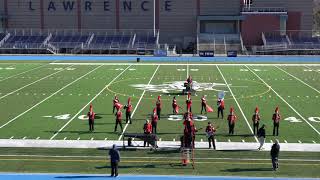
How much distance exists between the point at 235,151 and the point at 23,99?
1394cm

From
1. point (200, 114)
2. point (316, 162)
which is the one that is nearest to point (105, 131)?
point (200, 114)

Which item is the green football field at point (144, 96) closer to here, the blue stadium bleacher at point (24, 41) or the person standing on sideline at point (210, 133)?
the person standing on sideline at point (210, 133)

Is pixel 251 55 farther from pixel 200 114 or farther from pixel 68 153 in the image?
pixel 68 153

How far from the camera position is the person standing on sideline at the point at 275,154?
49.3 feet

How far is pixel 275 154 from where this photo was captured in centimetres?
1508

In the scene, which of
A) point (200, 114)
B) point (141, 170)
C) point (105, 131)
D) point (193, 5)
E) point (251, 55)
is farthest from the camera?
point (193, 5)

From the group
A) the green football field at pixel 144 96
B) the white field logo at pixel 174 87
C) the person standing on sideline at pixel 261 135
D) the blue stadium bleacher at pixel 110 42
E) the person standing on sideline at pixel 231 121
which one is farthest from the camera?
the blue stadium bleacher at pixel 110 42

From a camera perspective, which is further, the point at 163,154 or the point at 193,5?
the point at 193,5

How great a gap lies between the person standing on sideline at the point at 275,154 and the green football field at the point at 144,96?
348 cm

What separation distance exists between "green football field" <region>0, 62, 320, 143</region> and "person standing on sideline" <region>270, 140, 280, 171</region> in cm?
348

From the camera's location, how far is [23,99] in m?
27.7

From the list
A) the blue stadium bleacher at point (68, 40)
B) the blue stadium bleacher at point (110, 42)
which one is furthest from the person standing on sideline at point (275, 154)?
the blue stadium bleacher at point (68, 40)

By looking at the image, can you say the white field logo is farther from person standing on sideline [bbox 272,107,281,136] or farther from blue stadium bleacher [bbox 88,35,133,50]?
blue stadium bleacher [bbox 88,35,133,50]

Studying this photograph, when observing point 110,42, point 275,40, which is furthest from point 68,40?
point 275,40
